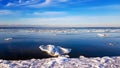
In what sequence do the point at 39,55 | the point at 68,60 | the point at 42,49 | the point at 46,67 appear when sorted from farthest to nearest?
1. the point at 42,49
2. the point at 39,55
3. the point at 68,60
4. the point at 46,67

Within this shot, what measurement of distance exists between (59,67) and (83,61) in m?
1.11

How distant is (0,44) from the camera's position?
14664mm

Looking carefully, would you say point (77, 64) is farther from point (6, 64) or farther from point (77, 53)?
point (77, 53)

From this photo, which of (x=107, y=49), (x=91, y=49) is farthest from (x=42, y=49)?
(x=107, y=49)

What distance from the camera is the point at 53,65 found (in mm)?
7266

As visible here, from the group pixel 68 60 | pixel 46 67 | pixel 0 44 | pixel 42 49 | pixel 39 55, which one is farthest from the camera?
pixel 0 44

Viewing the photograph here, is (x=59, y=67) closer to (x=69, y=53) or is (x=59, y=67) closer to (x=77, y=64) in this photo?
(x=77, y=64)

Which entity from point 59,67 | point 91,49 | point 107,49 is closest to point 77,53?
point 91,49

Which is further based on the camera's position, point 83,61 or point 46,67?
point 83,61

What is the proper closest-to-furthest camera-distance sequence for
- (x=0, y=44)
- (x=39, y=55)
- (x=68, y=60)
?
(x=68, y=60) < (x=39, y=55) < (x=0, y=44)

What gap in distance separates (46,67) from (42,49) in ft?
18.7

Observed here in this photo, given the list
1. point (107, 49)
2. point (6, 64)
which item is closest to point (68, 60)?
point (6, 64)

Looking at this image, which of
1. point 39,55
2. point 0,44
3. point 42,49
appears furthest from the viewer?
point 0,44

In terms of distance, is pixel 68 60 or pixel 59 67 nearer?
pixel 59 67
